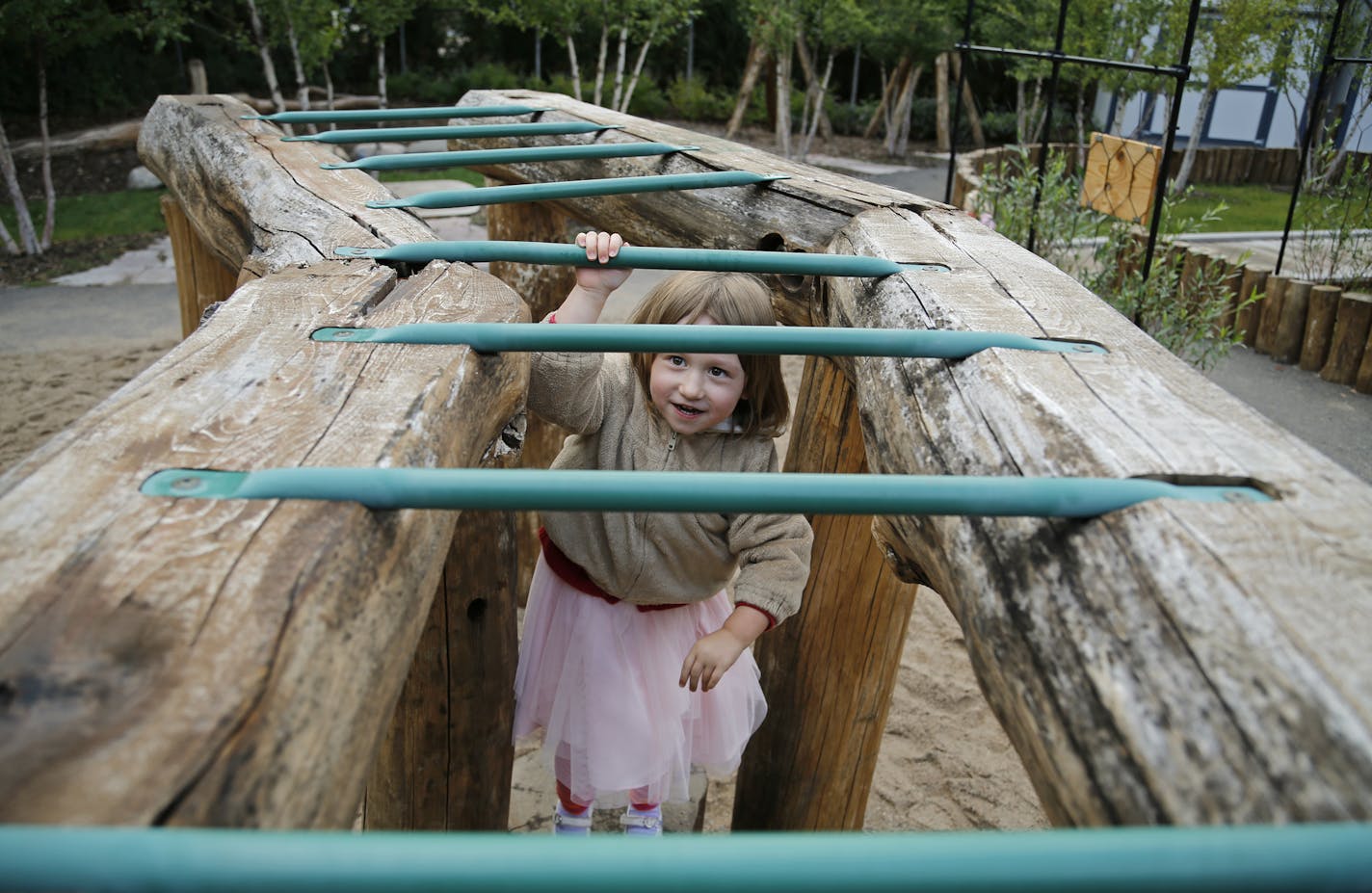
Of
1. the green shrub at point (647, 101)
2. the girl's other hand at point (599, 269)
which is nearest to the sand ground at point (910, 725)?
the girl's other hand at point (599, 269)

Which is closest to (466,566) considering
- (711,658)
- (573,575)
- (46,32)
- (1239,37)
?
(573,575)

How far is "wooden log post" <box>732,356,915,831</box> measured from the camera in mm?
2295

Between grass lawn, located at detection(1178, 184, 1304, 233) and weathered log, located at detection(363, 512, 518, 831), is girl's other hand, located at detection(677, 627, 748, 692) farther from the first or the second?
grass lawn, located at detection(1178, 184, 1304, 233)

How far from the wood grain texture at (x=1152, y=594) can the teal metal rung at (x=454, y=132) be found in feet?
6.30

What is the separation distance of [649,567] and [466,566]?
0.36 meters

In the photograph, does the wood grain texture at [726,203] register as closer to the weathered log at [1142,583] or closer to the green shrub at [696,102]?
the weathered log at [1142,583]

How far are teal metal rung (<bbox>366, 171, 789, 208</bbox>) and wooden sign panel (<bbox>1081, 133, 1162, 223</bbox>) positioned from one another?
2.19 metres

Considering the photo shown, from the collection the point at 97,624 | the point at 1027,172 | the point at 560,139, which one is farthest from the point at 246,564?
the point at 1027,172

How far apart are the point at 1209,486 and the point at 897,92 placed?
14896 millimetres

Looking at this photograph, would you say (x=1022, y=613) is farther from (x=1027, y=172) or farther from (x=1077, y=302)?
(x=1027, y=172)

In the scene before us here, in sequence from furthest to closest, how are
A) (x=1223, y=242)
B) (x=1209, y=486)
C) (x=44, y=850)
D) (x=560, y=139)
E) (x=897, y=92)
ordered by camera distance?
(x=897, y=92)
(x=1223, y=242)
(x=560, y=139)
(x=1209, y=486)
(x=44, y=850)

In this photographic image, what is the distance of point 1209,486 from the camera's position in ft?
3.32

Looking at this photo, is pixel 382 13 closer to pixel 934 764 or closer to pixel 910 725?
pixel 910 725

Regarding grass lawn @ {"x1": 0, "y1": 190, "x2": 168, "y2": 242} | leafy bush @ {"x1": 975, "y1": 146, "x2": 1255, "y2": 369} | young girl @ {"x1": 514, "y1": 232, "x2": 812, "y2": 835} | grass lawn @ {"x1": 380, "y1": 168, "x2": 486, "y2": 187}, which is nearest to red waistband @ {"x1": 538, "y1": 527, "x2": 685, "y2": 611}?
young girl @ {"x1": 514, "y1": 232, "x2": 812, "y2": 835}
